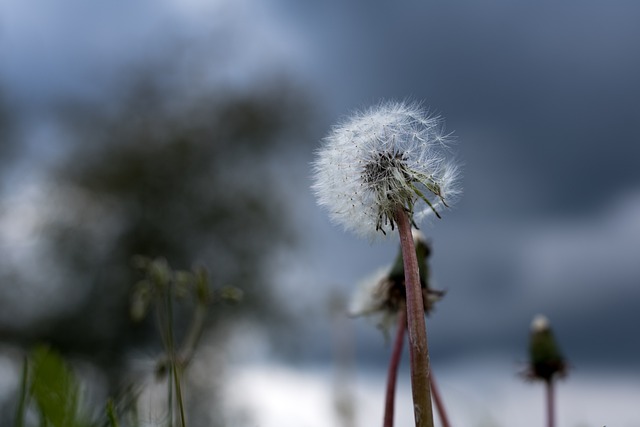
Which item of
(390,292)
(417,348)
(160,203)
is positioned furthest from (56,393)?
(160,203)

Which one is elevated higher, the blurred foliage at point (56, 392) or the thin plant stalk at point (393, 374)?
the thin plant stalk at point (393, 374)

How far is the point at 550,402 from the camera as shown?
7.36ft

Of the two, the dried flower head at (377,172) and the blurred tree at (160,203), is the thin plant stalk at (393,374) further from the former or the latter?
the blurred tree at (160,203)

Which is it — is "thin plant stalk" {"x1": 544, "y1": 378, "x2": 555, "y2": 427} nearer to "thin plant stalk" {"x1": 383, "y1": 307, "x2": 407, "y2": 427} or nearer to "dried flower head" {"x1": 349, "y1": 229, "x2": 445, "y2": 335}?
"dried flower head" {"x1": 349, "y1": 229, "x2": 445, "y2": 335}

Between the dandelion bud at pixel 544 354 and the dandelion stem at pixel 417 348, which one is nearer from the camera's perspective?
the dandelion stem at pixel 417 348

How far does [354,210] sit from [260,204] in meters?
21.4

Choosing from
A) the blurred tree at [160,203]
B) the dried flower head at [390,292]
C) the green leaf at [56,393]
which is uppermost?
the blurred tree at [160,203]

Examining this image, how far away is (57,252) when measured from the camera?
21594 mm

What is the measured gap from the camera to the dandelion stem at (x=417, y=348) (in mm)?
977

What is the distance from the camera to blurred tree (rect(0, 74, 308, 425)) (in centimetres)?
2119

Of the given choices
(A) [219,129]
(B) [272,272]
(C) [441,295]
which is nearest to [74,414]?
(C) [441,295]

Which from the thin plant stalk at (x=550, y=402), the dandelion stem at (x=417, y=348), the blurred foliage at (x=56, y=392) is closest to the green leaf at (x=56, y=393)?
the blurred foliage at (x=56, y=392)

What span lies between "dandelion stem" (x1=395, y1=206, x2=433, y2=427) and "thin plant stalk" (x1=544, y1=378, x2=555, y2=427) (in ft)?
4.06

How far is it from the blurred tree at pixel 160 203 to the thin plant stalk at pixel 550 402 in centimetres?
1835
